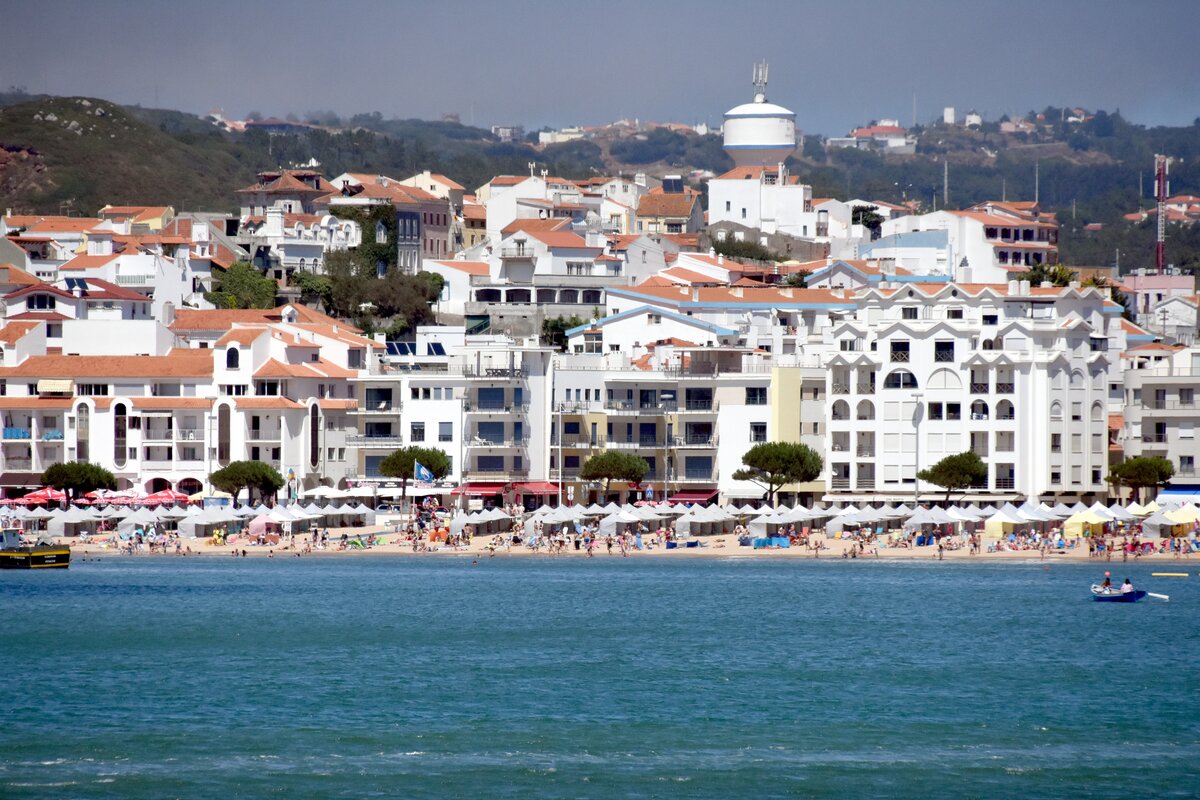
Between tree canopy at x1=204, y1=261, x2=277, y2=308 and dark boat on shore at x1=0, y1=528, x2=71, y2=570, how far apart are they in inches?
1566

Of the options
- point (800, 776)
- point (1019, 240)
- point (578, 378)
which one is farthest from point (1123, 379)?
point (800, 776)

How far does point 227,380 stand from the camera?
99.8 metres

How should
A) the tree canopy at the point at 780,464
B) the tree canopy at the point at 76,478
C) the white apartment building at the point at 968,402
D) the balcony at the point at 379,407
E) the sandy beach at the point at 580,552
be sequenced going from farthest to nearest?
the balcony at the point at 379,407 → the tree canopy at the point at 76,478 → the white apartment building at the point at 968,402 → the tree canopy at the point at 780,464 → the sandy beach at the point at 580,552

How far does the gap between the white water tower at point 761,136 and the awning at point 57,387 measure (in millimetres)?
78503

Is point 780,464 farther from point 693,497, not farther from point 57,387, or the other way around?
point 57,387

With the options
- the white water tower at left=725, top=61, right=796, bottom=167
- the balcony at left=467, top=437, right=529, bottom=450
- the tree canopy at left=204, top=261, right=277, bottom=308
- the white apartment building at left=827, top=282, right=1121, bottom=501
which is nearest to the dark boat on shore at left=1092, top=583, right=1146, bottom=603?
the white apartment building at left=827, top=282, right=1121, bottom=501

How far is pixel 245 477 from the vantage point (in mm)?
93375

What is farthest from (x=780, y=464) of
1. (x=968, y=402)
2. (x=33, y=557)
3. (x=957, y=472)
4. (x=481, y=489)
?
(x=33, y=557)

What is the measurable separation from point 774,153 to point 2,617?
10892 cm

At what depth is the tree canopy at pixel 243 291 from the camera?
12288 centimetres

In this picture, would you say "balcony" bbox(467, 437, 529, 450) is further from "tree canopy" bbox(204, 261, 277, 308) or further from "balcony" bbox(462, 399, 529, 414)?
"tree canopy" bbox(204, 261, 277, 308)

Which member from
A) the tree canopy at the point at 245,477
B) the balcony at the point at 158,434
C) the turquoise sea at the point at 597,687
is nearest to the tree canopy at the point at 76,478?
the balcony at the point at 158,434

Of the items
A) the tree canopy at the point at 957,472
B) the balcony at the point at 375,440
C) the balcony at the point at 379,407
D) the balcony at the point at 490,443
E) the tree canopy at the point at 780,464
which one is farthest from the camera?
the balcony at the point at 379,407

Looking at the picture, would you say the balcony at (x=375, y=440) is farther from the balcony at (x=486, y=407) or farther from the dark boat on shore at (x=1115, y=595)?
the dark boat on shore at (x=1115, y=595)
